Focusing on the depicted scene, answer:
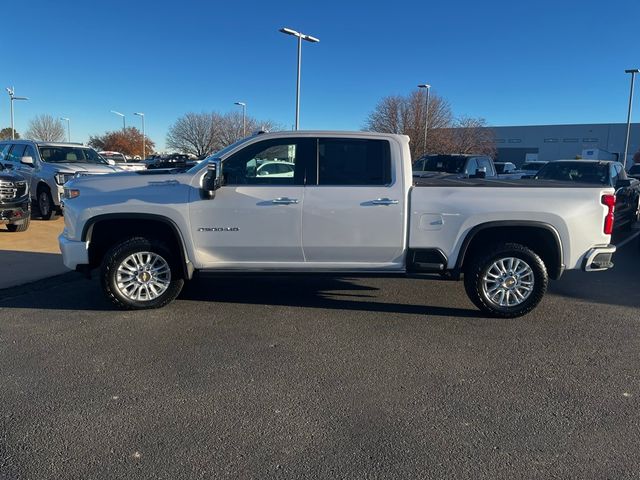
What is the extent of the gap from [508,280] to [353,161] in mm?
2047

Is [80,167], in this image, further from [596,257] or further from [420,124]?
[420,124]

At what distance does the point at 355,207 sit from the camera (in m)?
5.39

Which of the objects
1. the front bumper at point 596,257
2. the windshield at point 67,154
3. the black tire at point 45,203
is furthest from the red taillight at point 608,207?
the windshield at point 67,154

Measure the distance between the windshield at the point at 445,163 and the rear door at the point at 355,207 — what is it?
30.1 feet

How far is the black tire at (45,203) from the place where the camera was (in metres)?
12.1

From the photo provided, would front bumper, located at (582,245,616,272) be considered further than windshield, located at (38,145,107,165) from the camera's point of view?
No

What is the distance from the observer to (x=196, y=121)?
2285 inches

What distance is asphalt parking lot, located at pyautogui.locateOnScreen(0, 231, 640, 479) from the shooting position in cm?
296

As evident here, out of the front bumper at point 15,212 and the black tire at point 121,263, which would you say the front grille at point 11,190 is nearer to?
the front bumper at point 15,212

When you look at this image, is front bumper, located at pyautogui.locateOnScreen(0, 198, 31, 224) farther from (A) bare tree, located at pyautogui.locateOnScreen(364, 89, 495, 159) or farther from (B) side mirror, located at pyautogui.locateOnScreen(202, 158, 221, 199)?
(A) bare tree, located at pyautogui.locateOnScreen(364, 89, 495, 159)

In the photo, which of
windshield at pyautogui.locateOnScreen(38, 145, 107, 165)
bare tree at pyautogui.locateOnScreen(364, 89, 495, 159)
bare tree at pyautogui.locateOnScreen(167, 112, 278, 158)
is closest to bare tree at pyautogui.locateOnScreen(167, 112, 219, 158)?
bare tree at pyautogui.locateOnScreen(167, 112, 278, 158)

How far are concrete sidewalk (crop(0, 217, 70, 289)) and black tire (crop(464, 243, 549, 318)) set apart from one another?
5.53 m

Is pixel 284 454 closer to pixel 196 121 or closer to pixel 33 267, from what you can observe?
pixel 33 267

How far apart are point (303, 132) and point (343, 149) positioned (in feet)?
1.52
